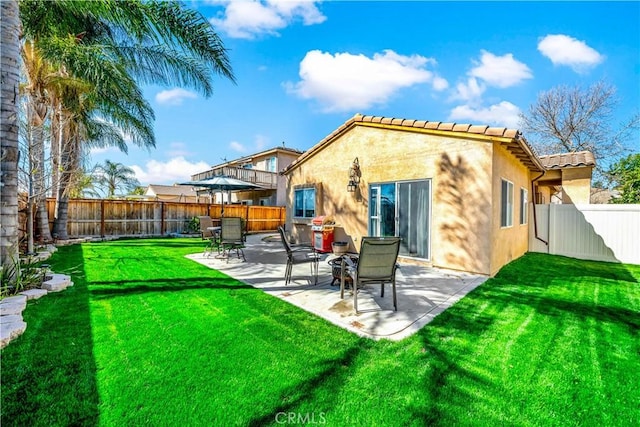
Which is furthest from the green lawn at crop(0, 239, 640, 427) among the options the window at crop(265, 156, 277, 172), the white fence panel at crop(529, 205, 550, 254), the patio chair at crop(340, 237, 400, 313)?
the window at crop(265, 156, 277, 172)

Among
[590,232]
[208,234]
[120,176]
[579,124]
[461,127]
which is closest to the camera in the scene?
[461,127]

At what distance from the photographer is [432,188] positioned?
24.8 feet

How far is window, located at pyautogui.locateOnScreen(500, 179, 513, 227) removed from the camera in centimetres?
775

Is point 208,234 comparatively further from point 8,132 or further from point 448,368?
point 448,368

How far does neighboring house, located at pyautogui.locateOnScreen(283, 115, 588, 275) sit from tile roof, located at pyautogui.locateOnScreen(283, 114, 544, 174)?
0.08ft

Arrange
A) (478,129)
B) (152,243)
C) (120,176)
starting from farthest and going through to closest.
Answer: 1. (120,176)
2. (152,243)
3. (478,129)

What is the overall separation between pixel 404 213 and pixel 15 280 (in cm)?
825

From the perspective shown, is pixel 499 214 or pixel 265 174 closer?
pixel 499 214

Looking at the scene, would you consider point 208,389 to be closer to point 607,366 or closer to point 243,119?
point 607,366

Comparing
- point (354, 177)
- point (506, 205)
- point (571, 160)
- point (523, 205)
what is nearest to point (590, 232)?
point (523, 205)

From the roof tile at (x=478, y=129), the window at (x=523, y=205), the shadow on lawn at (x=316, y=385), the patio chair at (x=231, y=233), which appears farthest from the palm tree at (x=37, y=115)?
the window at (x=523, y=205)

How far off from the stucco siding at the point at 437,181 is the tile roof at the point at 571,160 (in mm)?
5374

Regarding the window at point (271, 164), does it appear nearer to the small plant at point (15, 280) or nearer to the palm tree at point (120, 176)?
the palm tree at point (120, 176)

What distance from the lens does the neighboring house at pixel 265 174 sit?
22.5m
